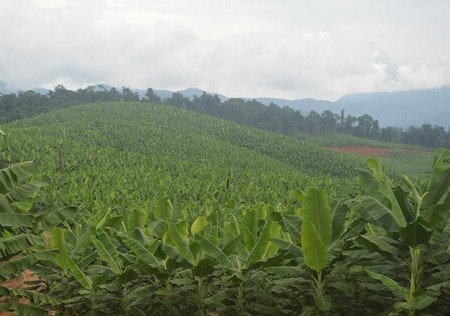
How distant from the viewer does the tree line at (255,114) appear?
275 ft

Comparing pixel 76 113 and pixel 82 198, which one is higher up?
Answer: pixel 76 113

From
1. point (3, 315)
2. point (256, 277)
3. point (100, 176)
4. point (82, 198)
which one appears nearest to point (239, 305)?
point (256, 277)

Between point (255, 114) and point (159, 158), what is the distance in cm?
6252

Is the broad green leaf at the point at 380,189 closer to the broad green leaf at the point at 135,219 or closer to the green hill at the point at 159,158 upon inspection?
the broad green leaf at the point at 135,219

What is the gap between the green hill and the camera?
2002cm

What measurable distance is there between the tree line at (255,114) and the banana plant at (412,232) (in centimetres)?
8311

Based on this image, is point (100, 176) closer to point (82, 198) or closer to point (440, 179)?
point (82, 198)

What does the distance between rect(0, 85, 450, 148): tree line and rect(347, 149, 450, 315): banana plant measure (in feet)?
273

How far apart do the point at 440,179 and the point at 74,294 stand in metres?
3.90

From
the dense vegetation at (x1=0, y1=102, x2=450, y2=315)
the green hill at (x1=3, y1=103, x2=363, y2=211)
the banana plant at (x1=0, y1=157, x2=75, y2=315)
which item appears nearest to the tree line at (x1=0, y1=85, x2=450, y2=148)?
the green hill at (x1=3, y1=103, x2=363, y2=211)

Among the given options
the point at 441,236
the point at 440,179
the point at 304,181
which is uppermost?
the point at 440,179

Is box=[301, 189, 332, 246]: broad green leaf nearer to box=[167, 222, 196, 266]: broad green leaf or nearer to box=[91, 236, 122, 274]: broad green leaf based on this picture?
box=[167, 222, 196, 266]: broad green leaf

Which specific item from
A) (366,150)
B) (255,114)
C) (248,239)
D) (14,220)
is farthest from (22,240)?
(255,114)

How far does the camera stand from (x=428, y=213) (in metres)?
3.75
